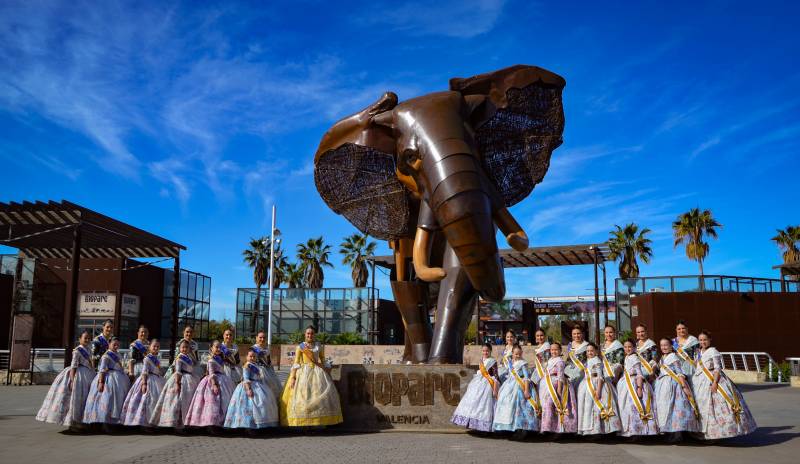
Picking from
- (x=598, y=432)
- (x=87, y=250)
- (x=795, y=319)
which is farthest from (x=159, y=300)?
(x=598, y=432)

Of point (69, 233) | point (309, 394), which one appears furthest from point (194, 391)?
point (69, 233)

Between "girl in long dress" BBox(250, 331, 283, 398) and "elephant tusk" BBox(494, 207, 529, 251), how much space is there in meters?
3.65

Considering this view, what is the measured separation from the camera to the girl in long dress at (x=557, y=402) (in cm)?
848

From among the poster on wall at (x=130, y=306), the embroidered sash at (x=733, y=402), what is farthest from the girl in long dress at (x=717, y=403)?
the poster on wall at (x=130, y=306)

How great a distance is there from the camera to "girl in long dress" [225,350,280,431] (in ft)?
28.8

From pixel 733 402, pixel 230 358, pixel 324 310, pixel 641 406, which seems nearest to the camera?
pixel 733 402

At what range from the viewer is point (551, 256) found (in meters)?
33.2

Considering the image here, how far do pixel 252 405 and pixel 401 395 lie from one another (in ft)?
6.66

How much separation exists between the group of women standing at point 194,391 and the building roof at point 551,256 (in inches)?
824

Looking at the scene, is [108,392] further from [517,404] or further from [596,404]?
[596,404]

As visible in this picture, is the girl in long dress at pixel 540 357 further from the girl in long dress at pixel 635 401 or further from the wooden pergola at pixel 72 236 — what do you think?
the wooden pergola at pixel 72 236

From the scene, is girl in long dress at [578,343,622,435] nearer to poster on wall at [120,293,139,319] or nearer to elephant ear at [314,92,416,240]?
elephant ear at [314,92,416,240]

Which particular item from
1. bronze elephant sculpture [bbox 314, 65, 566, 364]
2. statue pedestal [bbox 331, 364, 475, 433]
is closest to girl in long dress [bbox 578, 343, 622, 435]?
statue pedestal [bbox 331, 364, 475, 433]

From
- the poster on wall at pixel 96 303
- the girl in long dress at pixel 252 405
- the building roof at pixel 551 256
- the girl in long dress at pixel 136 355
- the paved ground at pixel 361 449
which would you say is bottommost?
the paved ground at pixel 361 449
